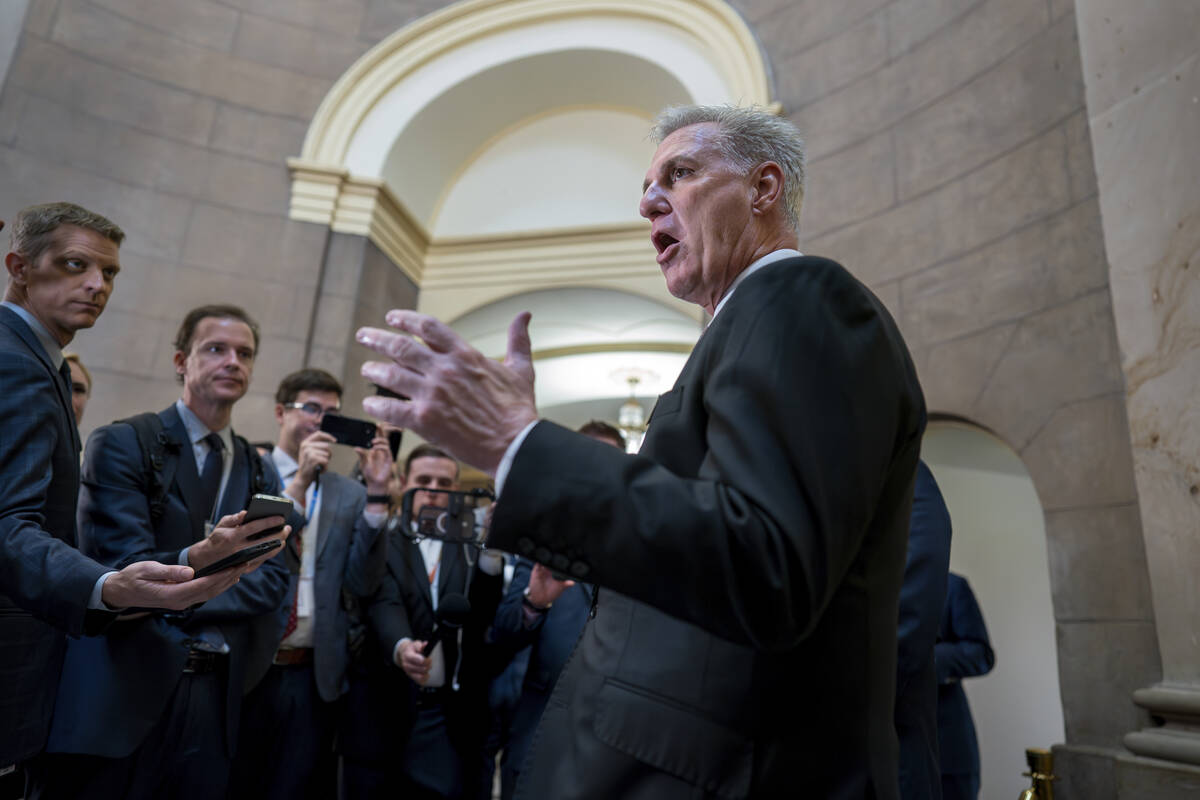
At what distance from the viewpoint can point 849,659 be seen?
3.51ft

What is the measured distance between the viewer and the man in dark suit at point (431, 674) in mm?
3307

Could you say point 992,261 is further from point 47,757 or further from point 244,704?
point 47,757

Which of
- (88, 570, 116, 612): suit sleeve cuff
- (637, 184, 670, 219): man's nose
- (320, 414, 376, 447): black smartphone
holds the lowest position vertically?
(88, 570, 116, 612): suit sleeve cuff

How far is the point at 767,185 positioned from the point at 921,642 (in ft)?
4.10

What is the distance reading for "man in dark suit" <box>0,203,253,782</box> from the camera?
5.69 ft

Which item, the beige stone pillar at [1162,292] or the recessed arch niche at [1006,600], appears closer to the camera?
the beige stone pillar at [1162,292]

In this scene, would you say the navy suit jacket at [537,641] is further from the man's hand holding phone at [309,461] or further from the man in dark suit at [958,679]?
the man in dark suit at [958,679]

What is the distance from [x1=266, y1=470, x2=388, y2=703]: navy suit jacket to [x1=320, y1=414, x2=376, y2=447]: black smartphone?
465 millimetres

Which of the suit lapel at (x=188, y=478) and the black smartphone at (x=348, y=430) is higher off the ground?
the black smartphone at (x=348, y=430)

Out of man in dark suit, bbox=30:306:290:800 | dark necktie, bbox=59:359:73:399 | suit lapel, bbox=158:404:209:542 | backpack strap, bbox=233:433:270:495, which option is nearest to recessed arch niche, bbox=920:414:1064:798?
backpack strap, bbox=233:433:270:495

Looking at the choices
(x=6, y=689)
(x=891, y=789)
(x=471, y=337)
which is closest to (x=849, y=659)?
(x=891, y=789)

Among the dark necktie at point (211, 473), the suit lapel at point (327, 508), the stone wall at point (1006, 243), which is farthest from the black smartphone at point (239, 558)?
the stone wall at point (1006, 243)

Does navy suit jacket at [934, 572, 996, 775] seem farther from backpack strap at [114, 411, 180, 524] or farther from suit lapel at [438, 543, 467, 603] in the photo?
backpack strap at [114, 411, 180, 524]

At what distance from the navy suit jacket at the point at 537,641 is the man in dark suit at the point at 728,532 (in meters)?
2.06
